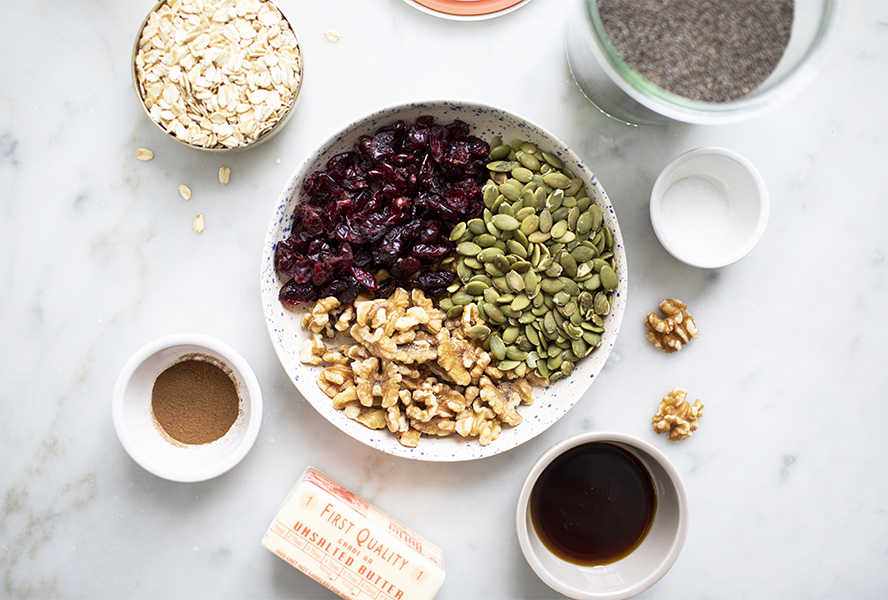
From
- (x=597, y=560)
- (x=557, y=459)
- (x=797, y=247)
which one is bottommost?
(x=597, y=560)

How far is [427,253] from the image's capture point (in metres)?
1.17

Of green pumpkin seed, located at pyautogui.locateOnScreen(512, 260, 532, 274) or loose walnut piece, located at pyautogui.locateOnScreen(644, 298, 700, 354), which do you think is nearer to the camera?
green pumpkin seed, located at pyautogui.locateOnScreen(512, 260, 532, 274)

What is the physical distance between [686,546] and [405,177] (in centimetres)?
119

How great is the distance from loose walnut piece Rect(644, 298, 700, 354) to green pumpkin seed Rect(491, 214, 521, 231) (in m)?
→ 0.44

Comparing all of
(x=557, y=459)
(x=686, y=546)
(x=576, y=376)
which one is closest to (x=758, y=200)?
(x=576, y=376)

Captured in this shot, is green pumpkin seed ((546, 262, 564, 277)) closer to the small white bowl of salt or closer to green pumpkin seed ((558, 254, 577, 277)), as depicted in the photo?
green pumpkin seed ((558, 254, 577, 277))

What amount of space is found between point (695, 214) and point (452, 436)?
78 cm

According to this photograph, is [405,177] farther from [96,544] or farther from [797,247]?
[96,544]

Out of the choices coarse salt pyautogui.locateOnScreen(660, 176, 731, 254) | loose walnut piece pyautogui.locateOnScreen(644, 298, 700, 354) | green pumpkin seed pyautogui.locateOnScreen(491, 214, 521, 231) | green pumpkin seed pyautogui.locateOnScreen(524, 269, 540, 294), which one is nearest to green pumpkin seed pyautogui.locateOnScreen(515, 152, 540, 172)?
green pumpkin seed pyautogui.locateOnScreen(491, 214, 521, 231)

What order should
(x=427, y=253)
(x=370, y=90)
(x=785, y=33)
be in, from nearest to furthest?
(x=785, y=33)
(x=427, y=253)
(x=370, y=90)

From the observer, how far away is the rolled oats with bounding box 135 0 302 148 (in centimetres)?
115

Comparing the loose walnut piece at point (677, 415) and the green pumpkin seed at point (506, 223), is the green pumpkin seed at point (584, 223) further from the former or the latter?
the loose walnut piece at point (677, 415)

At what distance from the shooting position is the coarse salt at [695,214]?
1249mm

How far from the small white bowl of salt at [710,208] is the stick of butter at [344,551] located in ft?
2.96
